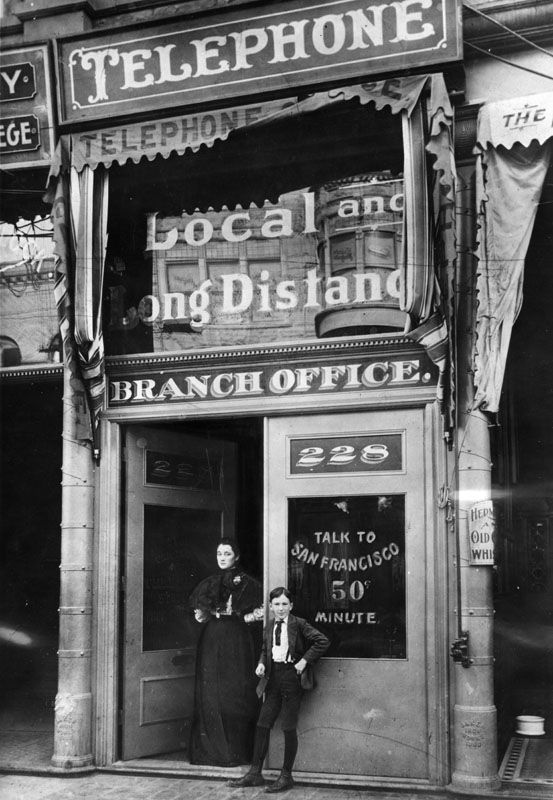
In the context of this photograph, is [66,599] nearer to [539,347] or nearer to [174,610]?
[174,610]

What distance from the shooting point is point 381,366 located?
770 cm

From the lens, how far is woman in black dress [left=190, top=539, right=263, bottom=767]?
7.88 meters

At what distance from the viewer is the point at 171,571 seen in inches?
341

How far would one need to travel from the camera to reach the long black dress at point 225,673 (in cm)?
788

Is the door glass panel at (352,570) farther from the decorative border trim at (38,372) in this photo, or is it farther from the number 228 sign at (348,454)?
the decorative border trim at (38,372)

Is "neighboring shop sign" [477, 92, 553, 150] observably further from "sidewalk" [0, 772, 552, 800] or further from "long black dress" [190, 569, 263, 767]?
"sidewalk" [0, 772, 552, 800]

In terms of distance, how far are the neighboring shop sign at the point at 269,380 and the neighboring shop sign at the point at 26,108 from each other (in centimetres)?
210

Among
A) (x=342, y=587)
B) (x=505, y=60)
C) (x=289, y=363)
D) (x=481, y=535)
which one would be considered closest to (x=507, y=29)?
(x=505, y=60)

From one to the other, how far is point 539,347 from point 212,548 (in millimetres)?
3937

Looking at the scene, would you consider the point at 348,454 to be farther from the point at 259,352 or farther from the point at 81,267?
the point at 81,267

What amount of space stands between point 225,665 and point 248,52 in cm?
493

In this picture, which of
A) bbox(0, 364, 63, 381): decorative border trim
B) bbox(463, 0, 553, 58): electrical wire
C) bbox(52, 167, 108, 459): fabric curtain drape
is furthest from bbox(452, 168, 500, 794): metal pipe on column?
bbox(0, 364, 63, 381): decorative border trim

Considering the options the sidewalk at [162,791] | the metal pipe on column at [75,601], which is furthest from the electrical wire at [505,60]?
the sidewalk at [162,791]

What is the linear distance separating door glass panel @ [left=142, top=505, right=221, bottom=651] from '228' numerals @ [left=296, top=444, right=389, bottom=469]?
4.99 ft
